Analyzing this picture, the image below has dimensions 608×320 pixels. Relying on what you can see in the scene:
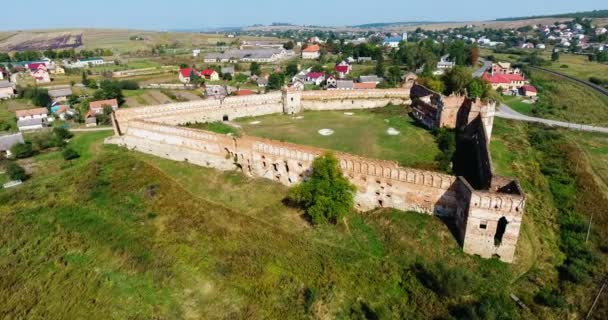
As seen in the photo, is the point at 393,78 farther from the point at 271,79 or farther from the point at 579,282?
the point at 579,282

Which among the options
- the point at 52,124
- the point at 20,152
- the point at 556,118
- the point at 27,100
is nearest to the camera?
the point at 20,152

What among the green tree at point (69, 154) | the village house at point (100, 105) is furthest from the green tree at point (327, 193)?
the village house at point (100, 105)

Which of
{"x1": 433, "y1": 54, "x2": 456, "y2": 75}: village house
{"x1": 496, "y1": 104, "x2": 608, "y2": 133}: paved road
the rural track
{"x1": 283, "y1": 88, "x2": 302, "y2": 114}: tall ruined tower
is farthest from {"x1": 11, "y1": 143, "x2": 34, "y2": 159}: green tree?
the rural track

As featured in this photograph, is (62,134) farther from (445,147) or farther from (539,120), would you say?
(539,120)

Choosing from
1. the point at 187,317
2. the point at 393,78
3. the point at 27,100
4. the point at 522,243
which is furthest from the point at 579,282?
the point at 27,100

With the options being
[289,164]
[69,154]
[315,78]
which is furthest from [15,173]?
[315,78]

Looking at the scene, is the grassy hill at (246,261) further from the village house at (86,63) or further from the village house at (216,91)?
the village house at (86,63)
